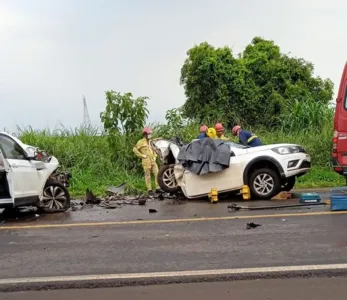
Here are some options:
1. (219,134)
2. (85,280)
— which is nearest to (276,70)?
(219,134)

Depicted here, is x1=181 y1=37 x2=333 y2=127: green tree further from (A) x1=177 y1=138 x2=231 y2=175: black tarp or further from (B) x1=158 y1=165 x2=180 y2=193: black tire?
(A) x1=177 y1=138 x2=231 y2=175: black tarp

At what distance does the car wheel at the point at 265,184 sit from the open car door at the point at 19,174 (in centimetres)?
411

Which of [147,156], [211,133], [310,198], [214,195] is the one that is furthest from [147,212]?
[147,156]

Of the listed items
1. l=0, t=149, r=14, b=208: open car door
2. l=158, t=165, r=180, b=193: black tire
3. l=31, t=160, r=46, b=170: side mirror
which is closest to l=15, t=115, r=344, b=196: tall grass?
l=158, t=165, r=180, b=193: black tire

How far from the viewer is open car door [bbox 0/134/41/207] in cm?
859

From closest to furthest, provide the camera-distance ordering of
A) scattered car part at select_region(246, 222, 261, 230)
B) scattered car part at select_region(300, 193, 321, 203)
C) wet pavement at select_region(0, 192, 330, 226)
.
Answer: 1. scattered car part at select_region(246, 222, 261, 230)
2. wet pavement at select_region(0, 192, 330, 226)
3. scattered car part at select_region(300, 193, 321, 203)

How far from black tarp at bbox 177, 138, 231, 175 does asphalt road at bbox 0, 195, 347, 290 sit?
1.46 metres

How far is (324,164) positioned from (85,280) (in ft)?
37.9

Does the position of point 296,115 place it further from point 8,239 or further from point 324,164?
point 8,239

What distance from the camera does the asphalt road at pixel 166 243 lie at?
530 centimetres

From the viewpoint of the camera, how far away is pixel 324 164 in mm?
15227

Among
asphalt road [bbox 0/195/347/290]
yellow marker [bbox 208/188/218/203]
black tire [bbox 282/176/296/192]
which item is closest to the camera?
asphalt road [bbox 0/195/347/290]

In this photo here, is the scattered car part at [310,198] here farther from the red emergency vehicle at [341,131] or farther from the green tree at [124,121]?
the green tree at [124,121]

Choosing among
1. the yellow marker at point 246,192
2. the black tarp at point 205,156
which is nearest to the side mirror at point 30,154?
the black tarp at point 205,156
